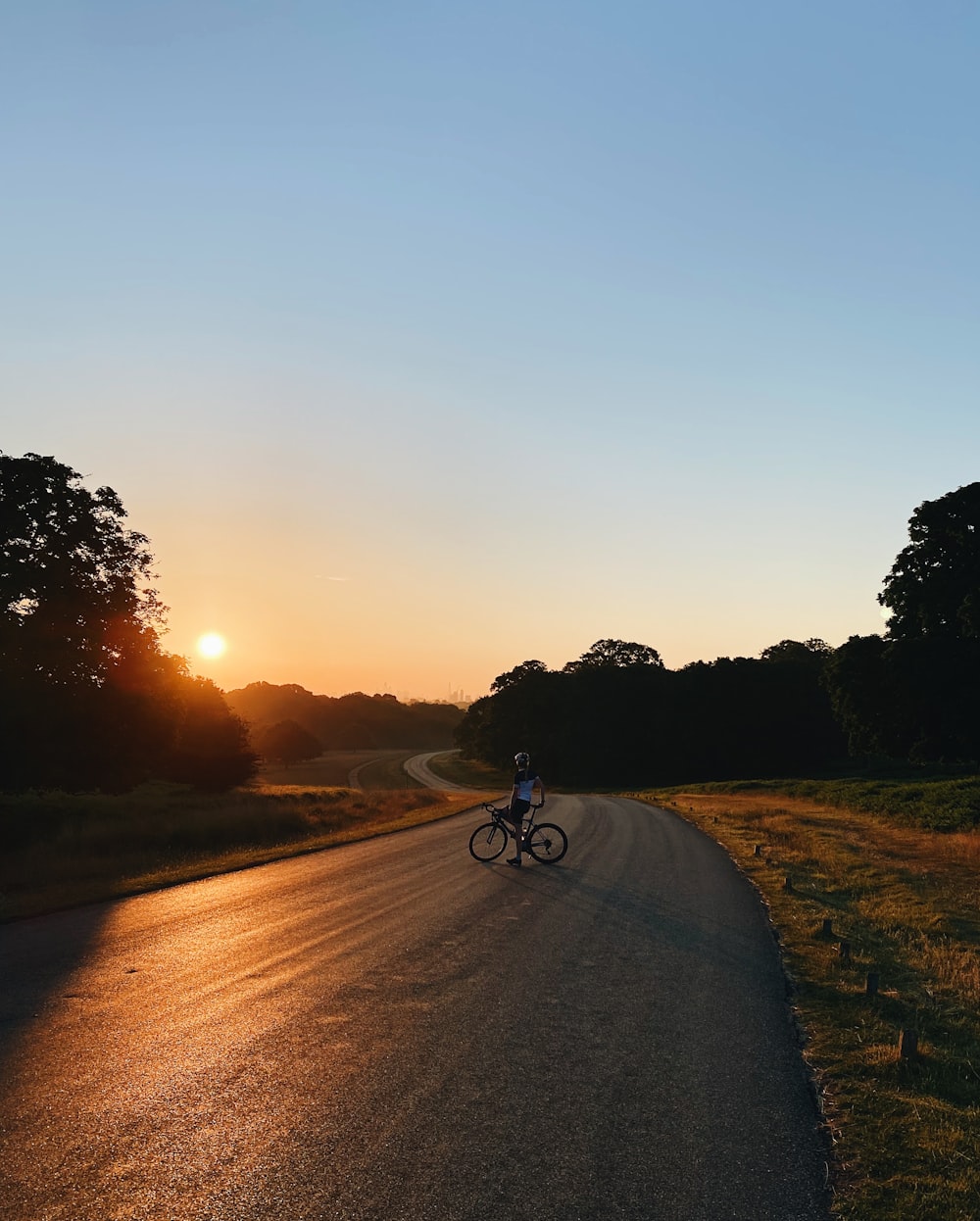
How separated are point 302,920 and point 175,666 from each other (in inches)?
994

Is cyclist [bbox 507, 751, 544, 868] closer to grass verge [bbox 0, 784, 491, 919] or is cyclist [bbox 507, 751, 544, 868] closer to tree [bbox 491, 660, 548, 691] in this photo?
grass verge [bbox 0, 784, 491, 919]

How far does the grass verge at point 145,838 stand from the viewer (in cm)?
1725

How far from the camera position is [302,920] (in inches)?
504

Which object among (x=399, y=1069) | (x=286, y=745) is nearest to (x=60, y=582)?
(x=399, y=1069)

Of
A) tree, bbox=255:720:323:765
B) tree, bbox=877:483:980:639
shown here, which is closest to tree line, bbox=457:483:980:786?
tree, bbox=255:720:323:765

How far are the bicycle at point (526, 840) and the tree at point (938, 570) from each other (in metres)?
23.2

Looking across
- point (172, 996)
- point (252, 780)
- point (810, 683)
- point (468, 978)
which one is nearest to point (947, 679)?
point (468, 978)

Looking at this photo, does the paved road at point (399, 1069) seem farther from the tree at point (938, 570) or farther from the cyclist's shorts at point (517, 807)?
the tree at point (938, 570)

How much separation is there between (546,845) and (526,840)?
0.45m

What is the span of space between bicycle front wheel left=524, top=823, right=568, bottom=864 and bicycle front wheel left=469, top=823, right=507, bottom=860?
0.74 meters

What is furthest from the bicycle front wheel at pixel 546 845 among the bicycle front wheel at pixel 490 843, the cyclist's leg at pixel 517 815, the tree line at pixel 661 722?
the tree line at pixel 661 722

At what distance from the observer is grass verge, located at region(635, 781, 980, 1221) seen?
5508 millimetres

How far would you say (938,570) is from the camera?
37312 millimetres

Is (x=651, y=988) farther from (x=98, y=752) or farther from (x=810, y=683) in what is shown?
(x=810, y=683)
